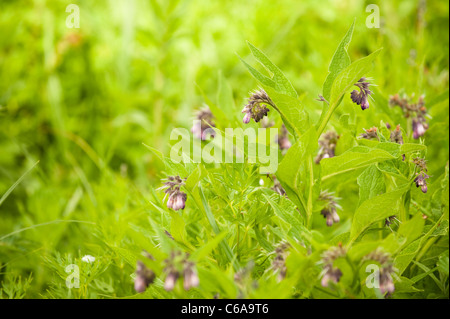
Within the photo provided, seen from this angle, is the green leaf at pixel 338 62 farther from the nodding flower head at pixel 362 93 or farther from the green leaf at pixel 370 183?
the green leaf at pixel 370 183

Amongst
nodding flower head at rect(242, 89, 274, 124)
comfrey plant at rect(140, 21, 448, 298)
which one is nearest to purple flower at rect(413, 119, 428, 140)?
comfrey plant at rect(140, 21, 448, 298)

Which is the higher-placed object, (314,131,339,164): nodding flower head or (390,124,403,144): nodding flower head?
(314,131,339,164): nodding flower head

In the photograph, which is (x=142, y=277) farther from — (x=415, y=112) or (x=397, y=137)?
(x=415, y=112)

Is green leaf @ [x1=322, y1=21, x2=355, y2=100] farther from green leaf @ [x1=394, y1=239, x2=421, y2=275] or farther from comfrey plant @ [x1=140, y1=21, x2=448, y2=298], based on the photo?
green leaf @ [x1=394, y1=239, x2=421, y2=275]

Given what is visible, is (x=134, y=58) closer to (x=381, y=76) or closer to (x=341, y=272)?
(x=381, y=76)

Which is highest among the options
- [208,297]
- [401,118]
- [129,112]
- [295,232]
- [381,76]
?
[129,112]

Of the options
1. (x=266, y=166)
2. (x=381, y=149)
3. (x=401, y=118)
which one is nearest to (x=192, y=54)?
(x=401, y=118)

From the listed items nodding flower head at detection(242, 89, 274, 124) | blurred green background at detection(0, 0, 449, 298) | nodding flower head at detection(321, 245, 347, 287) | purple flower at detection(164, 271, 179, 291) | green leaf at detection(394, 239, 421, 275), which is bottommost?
purple flower at detection(164, 271, 179, 291)

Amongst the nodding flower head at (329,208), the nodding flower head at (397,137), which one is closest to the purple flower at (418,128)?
the nodding flower head at (397,137)
